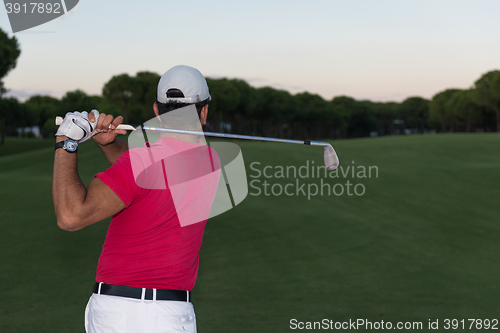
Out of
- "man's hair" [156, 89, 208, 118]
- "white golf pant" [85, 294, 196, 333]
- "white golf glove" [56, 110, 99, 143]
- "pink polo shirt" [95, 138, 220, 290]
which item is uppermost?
"man's hair" [156, 89, 208, 118]

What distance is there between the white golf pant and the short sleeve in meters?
0.51

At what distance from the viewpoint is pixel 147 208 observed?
2.34 metres

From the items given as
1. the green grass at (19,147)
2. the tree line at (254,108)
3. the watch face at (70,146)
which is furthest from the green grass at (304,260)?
the green grass at (19,147)

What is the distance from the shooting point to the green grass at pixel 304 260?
22.7ft

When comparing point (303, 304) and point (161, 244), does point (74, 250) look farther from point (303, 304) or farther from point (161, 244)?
point (161, 244)

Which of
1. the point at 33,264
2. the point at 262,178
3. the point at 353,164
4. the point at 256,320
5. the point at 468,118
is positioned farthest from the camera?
the point at 468,118

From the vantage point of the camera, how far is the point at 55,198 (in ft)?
7.04

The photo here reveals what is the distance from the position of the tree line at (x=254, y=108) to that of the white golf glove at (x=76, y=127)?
50398 millimetres

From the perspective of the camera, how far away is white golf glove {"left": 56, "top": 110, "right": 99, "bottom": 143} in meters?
2.30

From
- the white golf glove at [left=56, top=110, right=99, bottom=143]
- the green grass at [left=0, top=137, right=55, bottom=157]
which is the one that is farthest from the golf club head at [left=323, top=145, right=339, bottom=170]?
the green grass at [left=0, top=137, right=55, bottom=157]

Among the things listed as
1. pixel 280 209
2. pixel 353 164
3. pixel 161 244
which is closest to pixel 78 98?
pixel 353 164

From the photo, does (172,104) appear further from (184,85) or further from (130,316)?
(130,316)

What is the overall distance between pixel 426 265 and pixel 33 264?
7331mm

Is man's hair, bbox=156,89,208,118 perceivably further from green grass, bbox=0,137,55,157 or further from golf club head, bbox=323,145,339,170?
green grass, bbox=0,137,55,157
